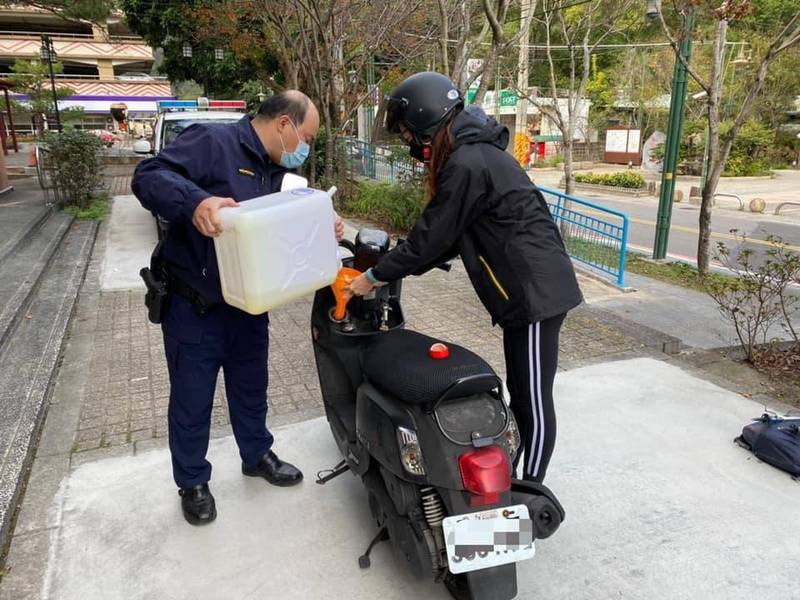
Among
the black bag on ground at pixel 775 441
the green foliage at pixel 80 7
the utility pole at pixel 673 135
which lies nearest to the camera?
the black bag on ground at pixel 775 441

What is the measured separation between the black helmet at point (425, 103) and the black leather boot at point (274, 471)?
1.71m

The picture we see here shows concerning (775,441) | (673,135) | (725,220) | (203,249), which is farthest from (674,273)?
(725,220)

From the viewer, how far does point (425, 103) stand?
2.29 m

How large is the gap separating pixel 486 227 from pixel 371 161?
12.1 metres

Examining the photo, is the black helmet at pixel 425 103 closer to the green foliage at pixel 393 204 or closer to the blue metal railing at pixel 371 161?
the green foliage at pixel 393 204

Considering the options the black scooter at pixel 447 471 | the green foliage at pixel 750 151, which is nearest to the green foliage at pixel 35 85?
the black scooter at pixel 447 471

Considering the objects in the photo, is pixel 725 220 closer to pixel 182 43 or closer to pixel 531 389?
pixel 531 389

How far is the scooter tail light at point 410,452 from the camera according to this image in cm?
208

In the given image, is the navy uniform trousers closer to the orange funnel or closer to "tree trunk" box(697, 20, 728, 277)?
the orange funnel

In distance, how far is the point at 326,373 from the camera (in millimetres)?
2980

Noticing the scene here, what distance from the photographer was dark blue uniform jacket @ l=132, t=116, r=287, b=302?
2.28 m

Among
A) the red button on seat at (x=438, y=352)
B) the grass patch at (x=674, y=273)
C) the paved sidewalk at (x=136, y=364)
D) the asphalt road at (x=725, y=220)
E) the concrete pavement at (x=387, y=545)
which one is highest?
the red button on seat at (x=438, y=352)

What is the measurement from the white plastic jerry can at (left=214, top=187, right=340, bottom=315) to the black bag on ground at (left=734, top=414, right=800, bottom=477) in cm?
249

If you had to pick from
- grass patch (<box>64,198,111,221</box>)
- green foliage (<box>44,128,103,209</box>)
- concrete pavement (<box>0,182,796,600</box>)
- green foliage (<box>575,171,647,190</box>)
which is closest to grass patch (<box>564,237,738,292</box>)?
concrete pavement (<box>0,182,796,600</box>)
